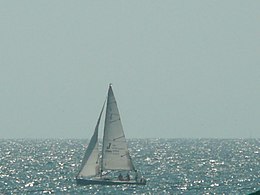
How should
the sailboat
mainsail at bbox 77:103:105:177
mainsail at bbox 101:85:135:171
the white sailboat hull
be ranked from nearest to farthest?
1. mainsail at bbox 101:85:135:171
2. the sailboat
3. mainsail at bbox 77:103:105:177
4. the white sailboat hull

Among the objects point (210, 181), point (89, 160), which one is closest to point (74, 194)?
point (89, 160)

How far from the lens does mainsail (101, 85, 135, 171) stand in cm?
10662

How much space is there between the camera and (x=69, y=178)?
13125cm

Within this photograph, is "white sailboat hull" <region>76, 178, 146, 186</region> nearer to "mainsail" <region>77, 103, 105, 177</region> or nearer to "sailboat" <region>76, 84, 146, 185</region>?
"sailboat" <region>76, 84, 146, 185</region>

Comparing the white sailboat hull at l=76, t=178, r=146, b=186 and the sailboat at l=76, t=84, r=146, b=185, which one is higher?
the sailboat at l=76, t=84, r=146, b=185

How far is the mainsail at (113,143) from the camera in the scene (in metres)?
107

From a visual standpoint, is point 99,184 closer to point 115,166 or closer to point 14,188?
point 115,166

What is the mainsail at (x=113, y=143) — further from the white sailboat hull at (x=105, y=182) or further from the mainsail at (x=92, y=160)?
the white sailboat hull at (x=105, y=182)

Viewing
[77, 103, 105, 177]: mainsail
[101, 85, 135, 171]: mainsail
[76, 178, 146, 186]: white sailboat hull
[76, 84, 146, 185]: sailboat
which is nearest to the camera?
[101, 85, 135, 171]: mainsail

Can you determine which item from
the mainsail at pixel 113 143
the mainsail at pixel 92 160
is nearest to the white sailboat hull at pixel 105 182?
the mainsail at pixel 92 160

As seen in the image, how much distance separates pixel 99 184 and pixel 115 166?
10.1ft

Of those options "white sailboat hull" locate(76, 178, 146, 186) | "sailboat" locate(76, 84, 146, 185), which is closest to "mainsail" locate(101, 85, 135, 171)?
"sailboat" locate(76, 84, 146, 185)

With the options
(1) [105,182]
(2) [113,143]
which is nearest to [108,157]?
(2) [113,143]

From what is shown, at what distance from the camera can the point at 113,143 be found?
108500 millimetres
